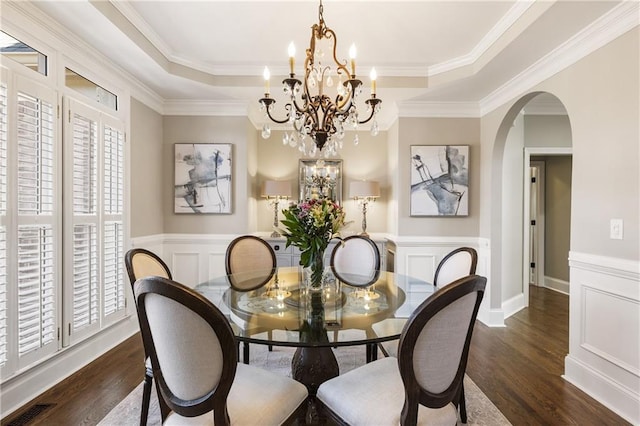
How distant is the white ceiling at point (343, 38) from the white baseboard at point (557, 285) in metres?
3.43

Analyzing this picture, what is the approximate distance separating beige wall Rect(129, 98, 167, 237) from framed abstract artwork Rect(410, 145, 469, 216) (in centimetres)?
305

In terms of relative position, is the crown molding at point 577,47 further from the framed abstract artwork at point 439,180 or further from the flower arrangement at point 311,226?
the flower arrangement at point 311,226

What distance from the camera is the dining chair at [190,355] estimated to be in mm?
1020

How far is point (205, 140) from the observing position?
12.6 feet

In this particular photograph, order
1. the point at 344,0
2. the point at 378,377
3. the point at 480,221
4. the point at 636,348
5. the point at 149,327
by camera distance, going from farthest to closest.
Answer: the point at 480,221
the point at 344,0
the point at 636,348
the point at 378,377
the point at 149,327

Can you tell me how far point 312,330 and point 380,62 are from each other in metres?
2.72

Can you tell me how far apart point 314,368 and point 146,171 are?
2847 millimetres

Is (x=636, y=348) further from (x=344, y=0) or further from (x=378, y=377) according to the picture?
(x=344, y=0)

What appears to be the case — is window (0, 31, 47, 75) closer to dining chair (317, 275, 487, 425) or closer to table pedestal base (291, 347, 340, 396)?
table pedestal base (291, 347, 340, 396)

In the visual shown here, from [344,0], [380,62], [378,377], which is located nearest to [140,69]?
[344,0]

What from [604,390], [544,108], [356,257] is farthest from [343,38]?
[604,390]

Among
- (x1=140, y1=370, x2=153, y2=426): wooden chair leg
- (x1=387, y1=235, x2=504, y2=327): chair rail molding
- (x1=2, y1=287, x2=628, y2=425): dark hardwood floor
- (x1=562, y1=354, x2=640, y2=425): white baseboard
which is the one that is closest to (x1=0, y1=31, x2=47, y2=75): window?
(x1=140, y1=370, x2=153, y2=426): wooden chair leg

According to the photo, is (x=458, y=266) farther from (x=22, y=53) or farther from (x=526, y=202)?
(x=22, y=53)

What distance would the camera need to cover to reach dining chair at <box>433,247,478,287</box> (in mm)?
1975
